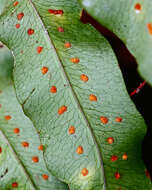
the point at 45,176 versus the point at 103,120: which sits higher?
the point at 103,120

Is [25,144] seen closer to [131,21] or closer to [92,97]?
[92,97]

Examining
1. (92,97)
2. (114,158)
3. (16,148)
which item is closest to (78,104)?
(92,97)

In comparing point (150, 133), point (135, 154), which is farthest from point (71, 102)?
point (150, 133)

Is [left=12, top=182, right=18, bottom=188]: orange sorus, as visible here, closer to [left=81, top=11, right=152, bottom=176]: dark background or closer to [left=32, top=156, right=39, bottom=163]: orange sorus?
[left=32, top=156, right=39, bottom=163]: orange sorus

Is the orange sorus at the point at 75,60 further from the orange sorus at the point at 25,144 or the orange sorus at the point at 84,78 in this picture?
the orange sorus at the point at 25,144

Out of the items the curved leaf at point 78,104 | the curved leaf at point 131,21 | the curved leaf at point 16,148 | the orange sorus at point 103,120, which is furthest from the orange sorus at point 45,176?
the curved leaf at point 131,21

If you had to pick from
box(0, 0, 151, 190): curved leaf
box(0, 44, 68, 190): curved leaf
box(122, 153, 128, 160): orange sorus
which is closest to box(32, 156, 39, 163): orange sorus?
box(0, 44, 68, 190): curved leaf
